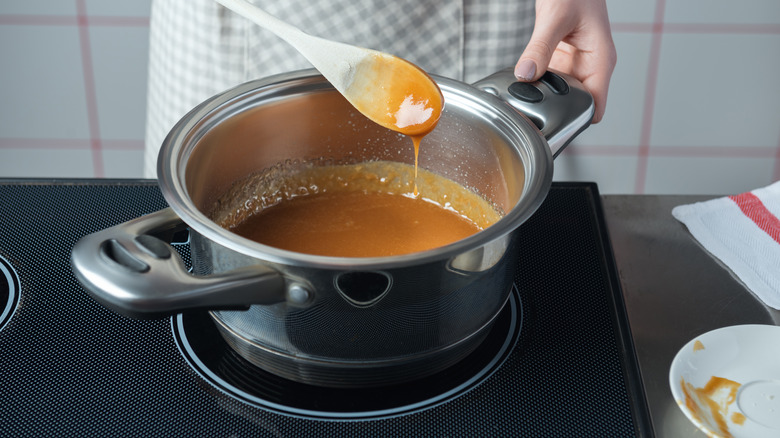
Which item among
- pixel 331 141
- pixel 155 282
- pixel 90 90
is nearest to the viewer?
pixel 155 282

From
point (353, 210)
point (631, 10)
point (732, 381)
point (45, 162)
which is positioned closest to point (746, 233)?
point (732, 381)

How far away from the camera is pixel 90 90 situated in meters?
1.70

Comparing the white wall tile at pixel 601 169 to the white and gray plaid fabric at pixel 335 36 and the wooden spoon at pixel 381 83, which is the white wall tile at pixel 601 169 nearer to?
the white and gray plaid fabric at pixel 335 36

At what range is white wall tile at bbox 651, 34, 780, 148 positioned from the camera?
1.67m

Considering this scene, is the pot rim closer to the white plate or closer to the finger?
the finger

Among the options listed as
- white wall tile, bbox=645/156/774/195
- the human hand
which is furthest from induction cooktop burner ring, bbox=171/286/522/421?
white wall tile, bbox=645/156/774/195

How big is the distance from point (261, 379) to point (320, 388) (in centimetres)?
5

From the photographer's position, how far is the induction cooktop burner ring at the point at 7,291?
2.13 feet

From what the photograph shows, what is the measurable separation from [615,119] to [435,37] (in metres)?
0.83

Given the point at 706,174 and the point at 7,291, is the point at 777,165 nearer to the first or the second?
the point at 706,174

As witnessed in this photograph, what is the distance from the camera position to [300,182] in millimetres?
819

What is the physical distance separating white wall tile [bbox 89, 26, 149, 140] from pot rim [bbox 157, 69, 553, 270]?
103cm

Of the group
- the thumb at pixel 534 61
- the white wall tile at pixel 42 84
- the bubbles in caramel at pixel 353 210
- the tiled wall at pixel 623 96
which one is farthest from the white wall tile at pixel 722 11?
the white wall tile at pixel 42 84

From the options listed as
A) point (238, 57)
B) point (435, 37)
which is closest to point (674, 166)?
point (435, 37)
